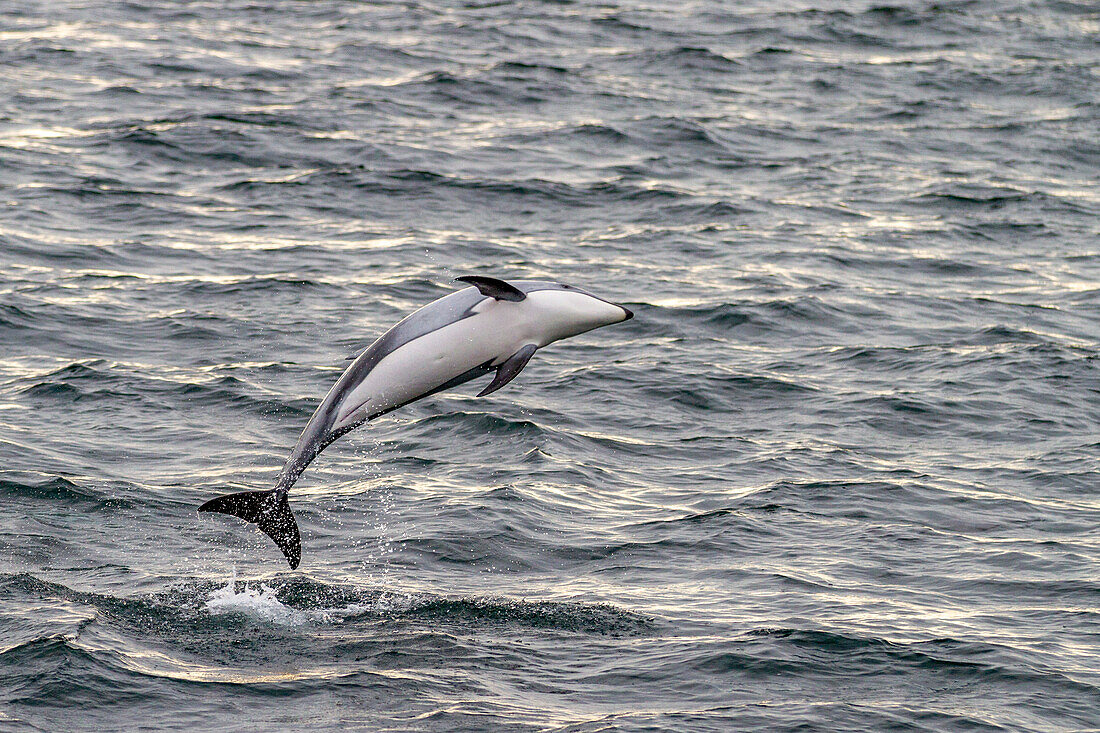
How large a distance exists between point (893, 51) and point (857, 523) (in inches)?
919

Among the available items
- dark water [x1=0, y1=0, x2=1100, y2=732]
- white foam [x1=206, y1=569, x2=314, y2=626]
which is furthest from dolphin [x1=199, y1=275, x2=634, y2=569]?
white foam [x1=206, y1=569, x2=314, y2=626]

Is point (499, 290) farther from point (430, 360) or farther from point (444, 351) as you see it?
point (430, 360)

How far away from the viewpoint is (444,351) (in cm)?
999

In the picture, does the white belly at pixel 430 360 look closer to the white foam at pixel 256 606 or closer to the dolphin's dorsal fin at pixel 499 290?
the dolphin's dorsal fin at pixel 499 290

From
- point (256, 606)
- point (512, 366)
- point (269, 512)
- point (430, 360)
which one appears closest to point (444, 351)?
point (430, 360)

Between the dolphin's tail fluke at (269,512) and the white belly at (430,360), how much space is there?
781mm

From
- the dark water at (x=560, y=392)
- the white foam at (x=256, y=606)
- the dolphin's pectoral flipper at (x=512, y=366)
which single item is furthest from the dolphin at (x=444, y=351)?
the white foam at (x=256, y=606)

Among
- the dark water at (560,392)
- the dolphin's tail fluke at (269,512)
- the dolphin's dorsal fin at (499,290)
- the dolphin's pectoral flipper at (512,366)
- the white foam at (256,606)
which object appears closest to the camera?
the dolphin's dorsal fin at (499,290)

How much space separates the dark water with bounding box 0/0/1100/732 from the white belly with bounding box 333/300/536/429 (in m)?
2.20

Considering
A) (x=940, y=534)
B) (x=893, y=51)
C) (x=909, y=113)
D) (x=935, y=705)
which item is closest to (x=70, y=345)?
(x=940, y=534)

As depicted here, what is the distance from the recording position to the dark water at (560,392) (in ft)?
Answer: 37.9

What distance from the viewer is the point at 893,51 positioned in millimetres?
35812

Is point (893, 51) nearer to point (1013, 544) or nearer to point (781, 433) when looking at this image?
point (781, 433)

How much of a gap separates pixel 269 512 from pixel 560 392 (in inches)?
307
